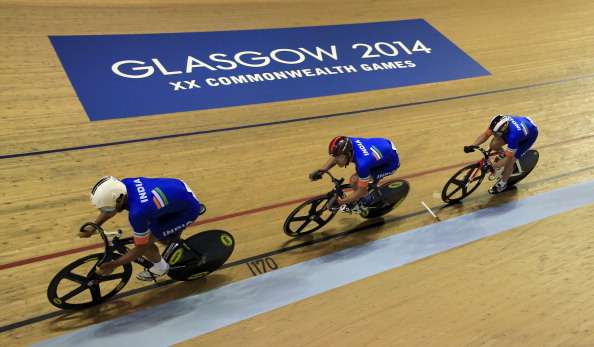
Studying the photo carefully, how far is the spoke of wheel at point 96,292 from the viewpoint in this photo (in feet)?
9.38

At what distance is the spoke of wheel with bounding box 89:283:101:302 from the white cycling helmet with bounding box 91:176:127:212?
0.65 metres

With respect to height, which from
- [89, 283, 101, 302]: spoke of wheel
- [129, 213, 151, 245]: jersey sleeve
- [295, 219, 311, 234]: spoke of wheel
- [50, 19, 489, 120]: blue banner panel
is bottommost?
[89, 283, 101, 302]: spoke of wheel

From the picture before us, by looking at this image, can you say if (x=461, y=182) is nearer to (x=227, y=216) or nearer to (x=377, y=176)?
(x=377, y=176)

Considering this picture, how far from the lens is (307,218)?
3.73 meters

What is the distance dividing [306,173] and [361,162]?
1.22 m

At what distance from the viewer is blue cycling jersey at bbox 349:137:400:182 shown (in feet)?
11.1

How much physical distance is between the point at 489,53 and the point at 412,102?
244cm

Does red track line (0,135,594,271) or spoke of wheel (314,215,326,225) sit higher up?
red track line (0,135,594,271)

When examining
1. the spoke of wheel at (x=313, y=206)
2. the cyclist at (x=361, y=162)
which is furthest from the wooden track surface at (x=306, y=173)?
the cyclist at (x=361, y=162)

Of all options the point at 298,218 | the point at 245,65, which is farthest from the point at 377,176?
the point at 245,65

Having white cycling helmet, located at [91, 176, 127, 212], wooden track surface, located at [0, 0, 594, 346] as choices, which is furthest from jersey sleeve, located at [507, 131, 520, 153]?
white cycling helmet, located at [91, 176, 127, 212]

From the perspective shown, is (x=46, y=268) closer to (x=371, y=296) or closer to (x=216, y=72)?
(x=371, y=296)

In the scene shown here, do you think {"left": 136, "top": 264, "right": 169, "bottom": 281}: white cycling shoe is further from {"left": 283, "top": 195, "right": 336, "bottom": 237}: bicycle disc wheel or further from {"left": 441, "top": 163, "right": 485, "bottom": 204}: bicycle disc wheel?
{"left": 441, "top": 163, "right": 485, "bottom": 204}: bicycle disc wheel

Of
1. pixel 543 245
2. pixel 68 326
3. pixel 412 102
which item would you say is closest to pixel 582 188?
pixel 543 245
